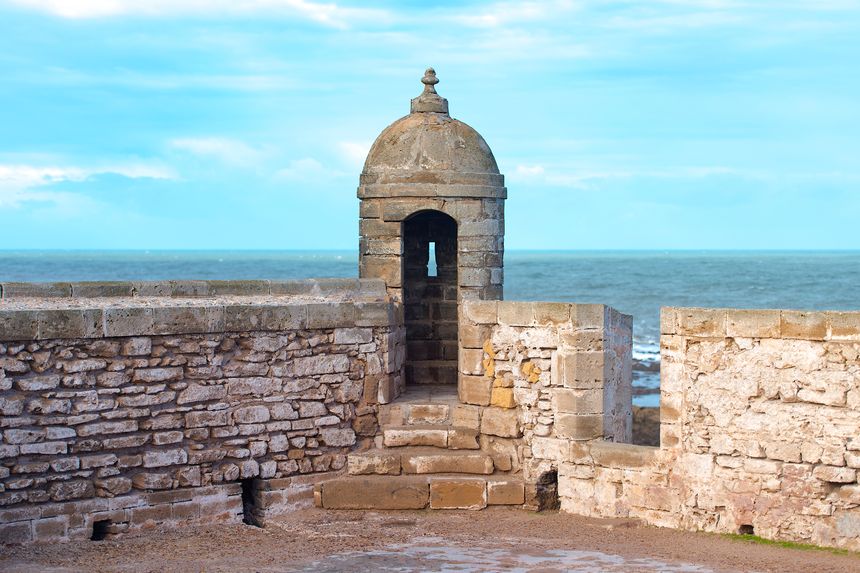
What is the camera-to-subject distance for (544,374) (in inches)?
440

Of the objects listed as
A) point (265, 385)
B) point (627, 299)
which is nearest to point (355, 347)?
point (265, 385)

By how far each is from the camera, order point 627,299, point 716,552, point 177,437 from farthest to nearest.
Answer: point 627,299
point 177,437
point 716,552

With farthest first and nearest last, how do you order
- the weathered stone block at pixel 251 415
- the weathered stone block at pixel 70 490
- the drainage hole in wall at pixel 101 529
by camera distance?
the weathered stone block at pixel 251 415 < the drainage hole in wall at pixel 101 529 < the weathered stone block at pixel 70 490

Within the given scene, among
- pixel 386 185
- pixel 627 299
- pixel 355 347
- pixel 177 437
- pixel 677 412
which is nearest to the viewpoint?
pixel 677 412

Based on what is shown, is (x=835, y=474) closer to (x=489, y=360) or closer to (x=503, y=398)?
(x=503, y=398)

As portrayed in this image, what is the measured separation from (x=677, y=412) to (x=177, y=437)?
4.56 meters

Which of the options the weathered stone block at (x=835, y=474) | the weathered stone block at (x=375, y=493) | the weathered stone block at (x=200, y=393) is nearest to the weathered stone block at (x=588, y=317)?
the weathered stone block at (x=375, y=493)

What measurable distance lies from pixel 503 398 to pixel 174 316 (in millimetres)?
3286

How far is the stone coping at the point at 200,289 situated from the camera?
1142 cm

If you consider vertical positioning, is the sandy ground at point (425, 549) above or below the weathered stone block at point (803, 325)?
below

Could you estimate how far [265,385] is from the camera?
442 inches

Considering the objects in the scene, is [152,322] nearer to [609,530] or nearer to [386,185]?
[386,185]

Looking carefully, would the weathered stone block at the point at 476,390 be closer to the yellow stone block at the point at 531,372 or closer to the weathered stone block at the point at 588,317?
the yellow stone block at the point at 531,372

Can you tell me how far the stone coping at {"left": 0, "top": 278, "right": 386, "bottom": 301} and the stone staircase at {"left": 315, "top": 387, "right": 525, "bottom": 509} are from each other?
1479 mm
